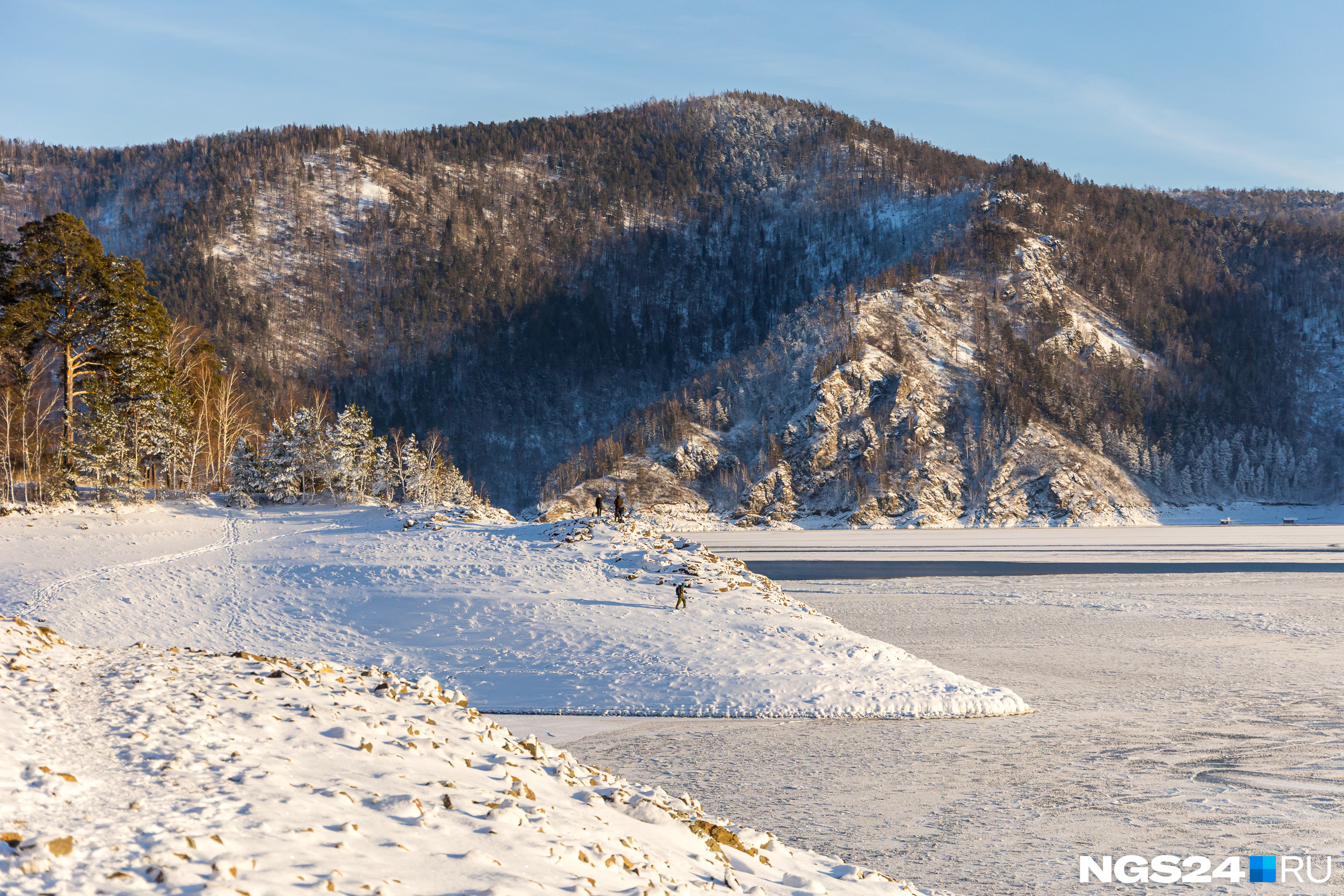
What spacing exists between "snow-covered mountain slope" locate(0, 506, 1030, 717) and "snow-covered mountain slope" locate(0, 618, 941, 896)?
11.0m

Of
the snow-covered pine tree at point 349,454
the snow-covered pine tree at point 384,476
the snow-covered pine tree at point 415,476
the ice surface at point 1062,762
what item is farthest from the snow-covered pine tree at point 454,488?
the ice surface at point 1062,762

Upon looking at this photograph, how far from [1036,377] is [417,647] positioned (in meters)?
131

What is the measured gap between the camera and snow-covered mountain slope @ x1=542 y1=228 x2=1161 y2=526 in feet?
401

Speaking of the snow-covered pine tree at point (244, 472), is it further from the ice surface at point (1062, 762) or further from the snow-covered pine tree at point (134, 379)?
the ice surface at point (1062, 762)

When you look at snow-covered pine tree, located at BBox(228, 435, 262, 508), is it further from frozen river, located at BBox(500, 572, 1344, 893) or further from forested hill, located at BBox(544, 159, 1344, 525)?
forested hill, located at BBox(544, 159, 1344, 525)

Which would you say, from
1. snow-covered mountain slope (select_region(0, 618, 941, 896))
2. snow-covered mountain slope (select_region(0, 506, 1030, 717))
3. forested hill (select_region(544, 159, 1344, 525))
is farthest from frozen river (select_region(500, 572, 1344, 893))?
forested hill (select_region(544, 159, 1344, 525))

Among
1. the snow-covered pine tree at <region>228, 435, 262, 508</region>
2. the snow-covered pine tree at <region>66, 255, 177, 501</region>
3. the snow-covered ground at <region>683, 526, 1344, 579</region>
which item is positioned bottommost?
the snow-covered ground at <region>683, 526, 1344, 579</region>

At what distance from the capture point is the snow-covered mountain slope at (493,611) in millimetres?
23453

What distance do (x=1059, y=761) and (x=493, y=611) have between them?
18579mm

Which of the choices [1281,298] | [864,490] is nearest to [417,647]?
[864,490]

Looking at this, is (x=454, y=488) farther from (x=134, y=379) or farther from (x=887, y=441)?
(x=887, y=441)

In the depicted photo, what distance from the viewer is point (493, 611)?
30.0 m

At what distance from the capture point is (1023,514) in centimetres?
11919

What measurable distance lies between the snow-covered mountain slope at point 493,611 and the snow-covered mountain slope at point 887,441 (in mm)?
84972
